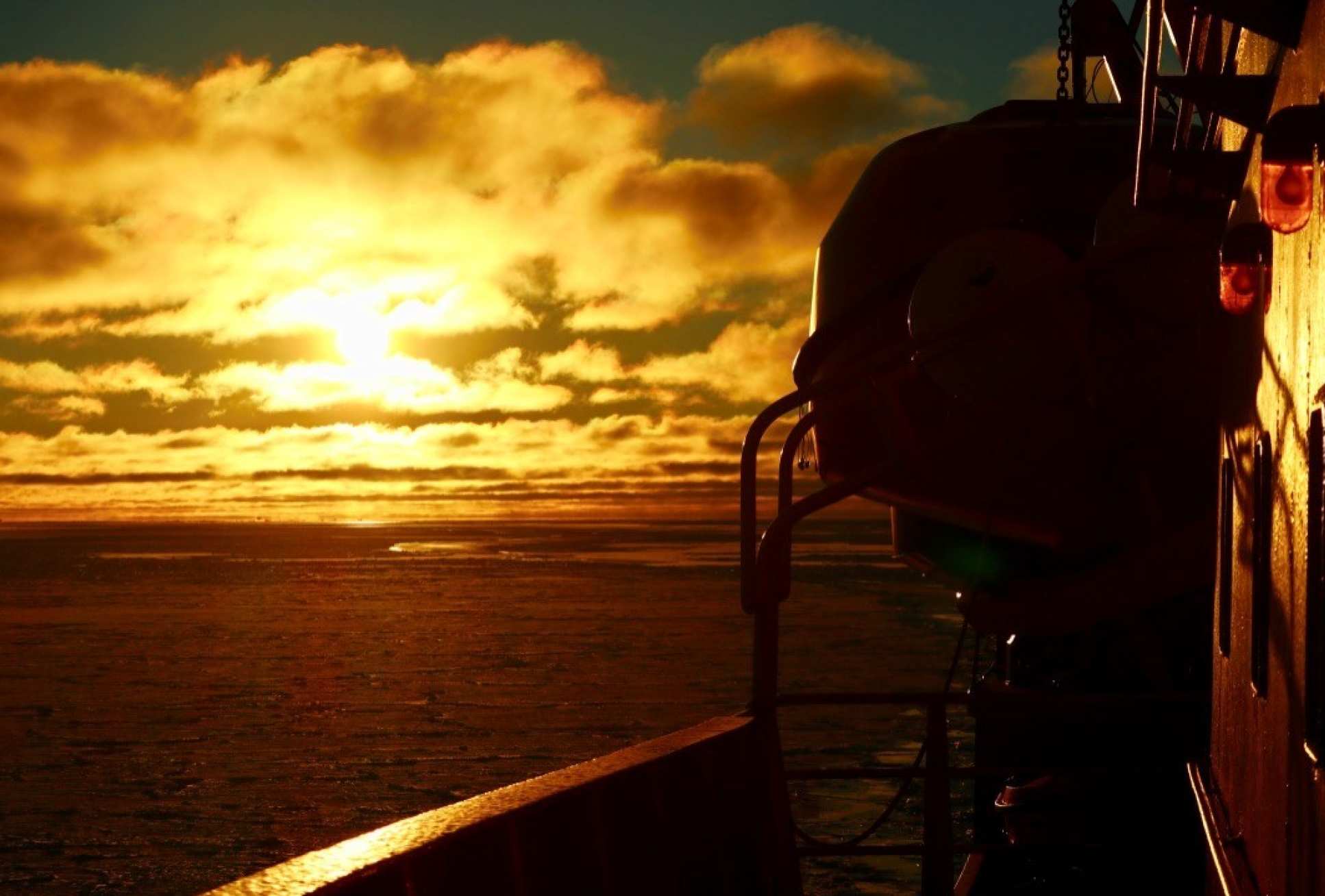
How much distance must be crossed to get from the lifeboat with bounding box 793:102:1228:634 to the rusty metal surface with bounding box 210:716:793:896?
3.21 metres

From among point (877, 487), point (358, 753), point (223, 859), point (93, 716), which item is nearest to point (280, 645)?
point (93, 716)

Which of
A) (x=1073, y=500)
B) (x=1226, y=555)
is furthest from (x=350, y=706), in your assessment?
(x=1226, y=555)

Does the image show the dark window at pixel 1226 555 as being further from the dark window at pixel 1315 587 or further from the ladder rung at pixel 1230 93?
the dark window at pixel 1315 587

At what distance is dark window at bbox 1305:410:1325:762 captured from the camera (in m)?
3.46

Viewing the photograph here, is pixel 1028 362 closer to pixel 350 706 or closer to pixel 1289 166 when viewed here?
pixel 1289 166

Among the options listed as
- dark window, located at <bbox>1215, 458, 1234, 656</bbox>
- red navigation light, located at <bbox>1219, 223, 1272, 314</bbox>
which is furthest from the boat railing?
red navigation light, located at <bbox>1219, 223, 1272, 314</bbox>

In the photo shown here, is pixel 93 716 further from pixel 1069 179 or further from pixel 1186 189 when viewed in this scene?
pixel 1186 189

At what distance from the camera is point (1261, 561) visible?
5125mm

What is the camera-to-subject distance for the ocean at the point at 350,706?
732 inches

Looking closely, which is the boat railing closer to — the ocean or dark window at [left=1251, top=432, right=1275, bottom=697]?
dark window at [left=1251, top=432, right=1275, bottom=697]

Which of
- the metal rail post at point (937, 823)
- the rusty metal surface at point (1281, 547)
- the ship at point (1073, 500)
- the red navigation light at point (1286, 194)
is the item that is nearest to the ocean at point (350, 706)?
the ship at point (1073, 500)

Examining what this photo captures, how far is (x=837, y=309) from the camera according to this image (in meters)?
12.4

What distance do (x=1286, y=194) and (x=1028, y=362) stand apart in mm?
7039

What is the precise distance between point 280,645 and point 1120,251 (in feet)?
138
